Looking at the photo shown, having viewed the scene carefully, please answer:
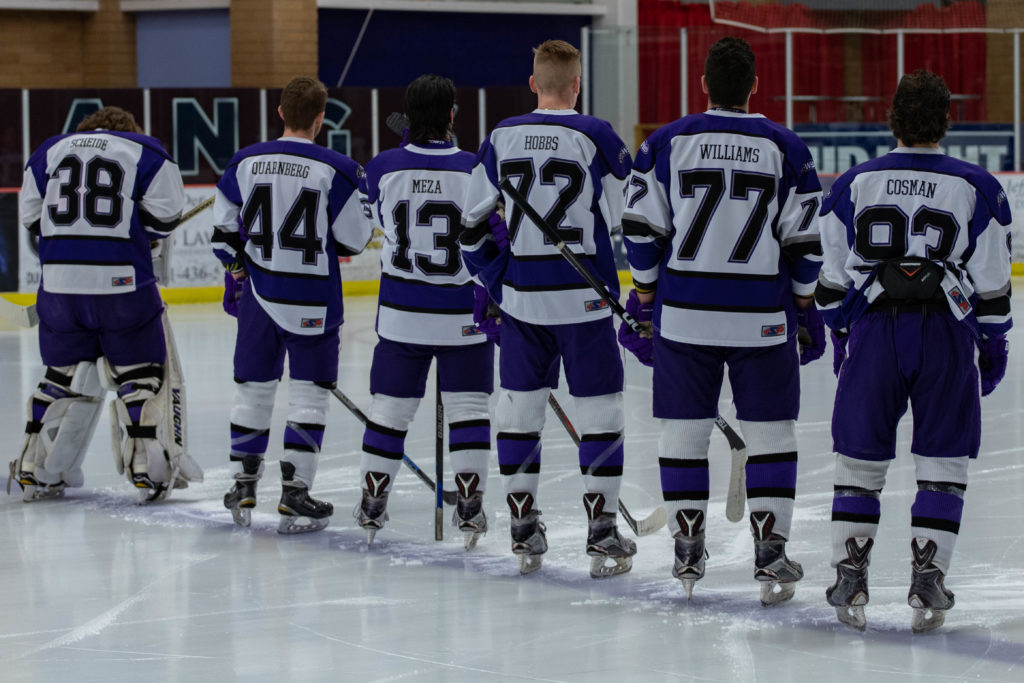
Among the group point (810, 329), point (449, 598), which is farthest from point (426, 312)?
point (810, 329)

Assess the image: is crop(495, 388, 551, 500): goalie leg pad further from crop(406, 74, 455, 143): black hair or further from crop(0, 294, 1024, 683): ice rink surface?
crop(406, 74, 455, 143): black hair

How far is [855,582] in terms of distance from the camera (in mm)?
3592

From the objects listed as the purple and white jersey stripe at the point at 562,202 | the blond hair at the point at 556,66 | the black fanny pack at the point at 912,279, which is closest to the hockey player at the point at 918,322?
the black fanny pack at the point at 912,279

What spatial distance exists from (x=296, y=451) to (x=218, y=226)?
731 mm

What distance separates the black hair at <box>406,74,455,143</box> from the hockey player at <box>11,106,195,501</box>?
111 cm

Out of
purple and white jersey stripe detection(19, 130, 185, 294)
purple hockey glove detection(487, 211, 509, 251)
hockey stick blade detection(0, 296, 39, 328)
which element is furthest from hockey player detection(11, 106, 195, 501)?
purple hockey glove detection(487, 211, 509, 251)

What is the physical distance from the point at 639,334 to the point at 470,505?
0.80m

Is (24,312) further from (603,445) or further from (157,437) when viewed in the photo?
(603,445)

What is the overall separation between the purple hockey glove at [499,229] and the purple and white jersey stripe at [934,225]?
3.13 ft

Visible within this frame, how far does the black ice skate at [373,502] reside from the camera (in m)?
4.50

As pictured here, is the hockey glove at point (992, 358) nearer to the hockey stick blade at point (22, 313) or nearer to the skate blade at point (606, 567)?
the skate blade at point (606, 567)

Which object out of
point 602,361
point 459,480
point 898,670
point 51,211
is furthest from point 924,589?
point 51,211

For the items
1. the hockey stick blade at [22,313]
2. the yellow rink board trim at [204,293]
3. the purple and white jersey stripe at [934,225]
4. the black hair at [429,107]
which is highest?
the black hair at [429,107]

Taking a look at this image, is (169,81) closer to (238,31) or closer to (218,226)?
(238,31)
